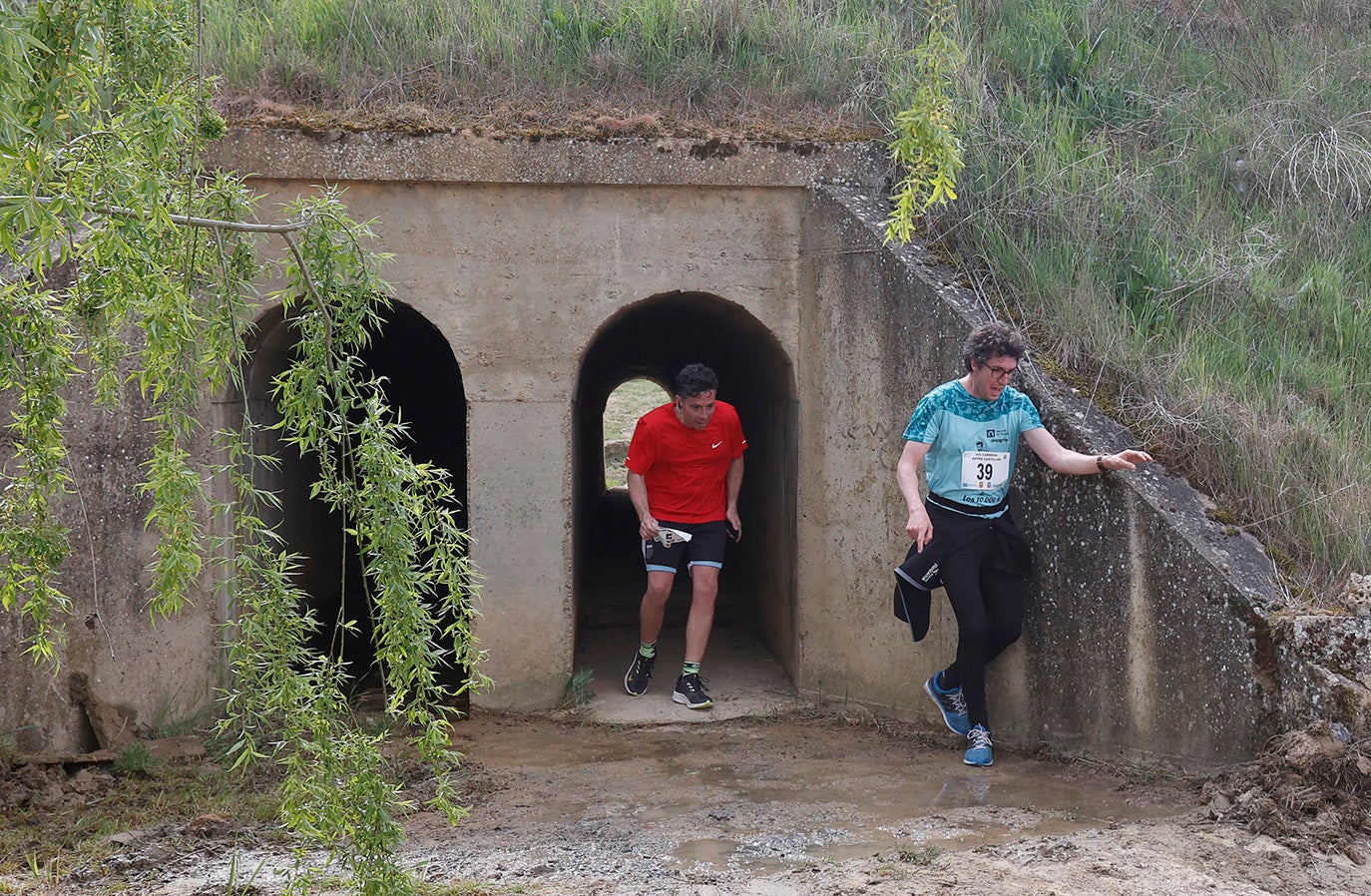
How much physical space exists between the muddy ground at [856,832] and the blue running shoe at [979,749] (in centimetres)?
7

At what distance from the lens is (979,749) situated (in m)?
5.46

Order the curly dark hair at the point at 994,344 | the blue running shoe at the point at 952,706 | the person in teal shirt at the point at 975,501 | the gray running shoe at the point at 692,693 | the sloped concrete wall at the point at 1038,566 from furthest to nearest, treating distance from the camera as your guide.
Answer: the gray running shoe at the point at 692,693 < the blue running shoe at the point at 952,706 < the person in teal shirt at the point at 975,501 < the curly dark hair at the point at 994,344 < the sloped concrete wall at the point at 1038,566

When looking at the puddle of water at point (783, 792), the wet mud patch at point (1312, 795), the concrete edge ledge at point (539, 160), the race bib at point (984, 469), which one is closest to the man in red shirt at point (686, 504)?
the puddle of water at point (783, 792)

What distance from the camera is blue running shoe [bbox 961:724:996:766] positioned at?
17.9 ft

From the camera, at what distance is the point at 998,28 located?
837cm

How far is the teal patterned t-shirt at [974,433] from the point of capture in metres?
5.29

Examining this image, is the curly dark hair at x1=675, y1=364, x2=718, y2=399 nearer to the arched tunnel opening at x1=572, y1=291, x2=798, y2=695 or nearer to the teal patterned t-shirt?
the arched tunnel opening at x1=572, y1=291, x2=798, y2=695

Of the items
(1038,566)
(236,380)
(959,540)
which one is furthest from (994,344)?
(236,380)

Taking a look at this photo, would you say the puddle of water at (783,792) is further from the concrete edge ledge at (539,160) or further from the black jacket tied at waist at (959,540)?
the concrete edge ledge at (539,160)

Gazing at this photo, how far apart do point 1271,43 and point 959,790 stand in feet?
21.6

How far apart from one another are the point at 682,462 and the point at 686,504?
0.25 meters

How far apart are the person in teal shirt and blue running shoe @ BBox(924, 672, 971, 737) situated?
216 millimetres

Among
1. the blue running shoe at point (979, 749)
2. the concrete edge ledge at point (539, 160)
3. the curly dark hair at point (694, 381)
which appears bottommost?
the blue running shoe at point (979, 749)

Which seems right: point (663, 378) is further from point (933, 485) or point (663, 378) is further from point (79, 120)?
point (79, 120)
